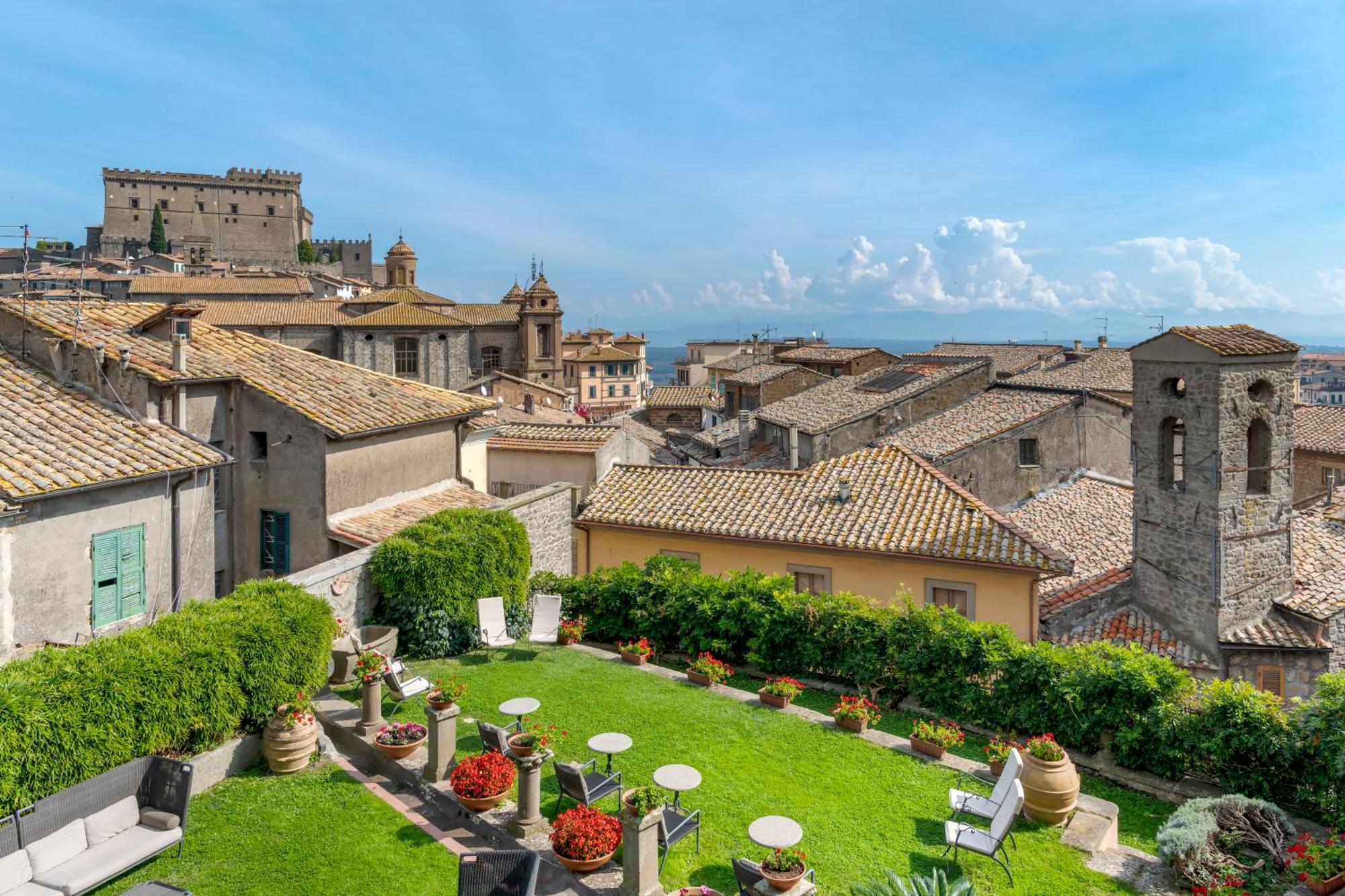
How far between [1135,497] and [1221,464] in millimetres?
2463

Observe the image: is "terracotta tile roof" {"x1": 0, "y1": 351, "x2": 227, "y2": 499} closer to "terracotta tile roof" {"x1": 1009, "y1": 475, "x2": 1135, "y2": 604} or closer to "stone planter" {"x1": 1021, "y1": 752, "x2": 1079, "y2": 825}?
"stone planter" {"x1": 1021, "y1": 752, "x2": 1079, "y2": 825}

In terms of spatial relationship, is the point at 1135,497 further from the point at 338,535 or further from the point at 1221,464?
the point at 338,535


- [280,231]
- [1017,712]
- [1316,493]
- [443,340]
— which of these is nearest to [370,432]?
[1017,712]

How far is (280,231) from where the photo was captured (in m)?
127

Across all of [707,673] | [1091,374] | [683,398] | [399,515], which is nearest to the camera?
[707,673]

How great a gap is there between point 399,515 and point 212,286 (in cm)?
6560

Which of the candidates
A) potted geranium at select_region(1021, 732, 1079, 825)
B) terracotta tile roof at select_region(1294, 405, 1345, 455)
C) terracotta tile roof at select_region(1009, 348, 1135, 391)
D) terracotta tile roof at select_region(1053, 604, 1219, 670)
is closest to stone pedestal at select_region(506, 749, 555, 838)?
potted geranium at select_region(1021, 732, 1079, 825)

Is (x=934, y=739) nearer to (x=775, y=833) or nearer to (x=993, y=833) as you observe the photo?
(x=993, y=833)

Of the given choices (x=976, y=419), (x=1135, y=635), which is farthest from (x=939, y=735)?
(x=976, y=419)

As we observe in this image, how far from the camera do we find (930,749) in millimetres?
10953

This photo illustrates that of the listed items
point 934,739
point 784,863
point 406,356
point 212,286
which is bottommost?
point 934,739

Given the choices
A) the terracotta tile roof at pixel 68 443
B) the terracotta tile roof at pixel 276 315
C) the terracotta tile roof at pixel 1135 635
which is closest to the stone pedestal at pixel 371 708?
the terracotta tile roof at pixel 68 443

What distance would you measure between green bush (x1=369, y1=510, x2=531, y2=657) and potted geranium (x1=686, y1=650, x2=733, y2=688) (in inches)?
153

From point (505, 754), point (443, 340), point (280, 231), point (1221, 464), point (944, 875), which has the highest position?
point (280, 231)
